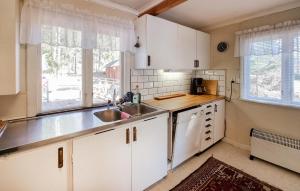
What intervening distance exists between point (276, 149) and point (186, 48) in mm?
1950

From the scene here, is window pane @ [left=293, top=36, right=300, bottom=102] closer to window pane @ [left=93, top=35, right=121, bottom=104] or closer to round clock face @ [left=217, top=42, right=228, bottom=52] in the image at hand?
round clock face @ [left=217, top=42, right=228, bottom=52]

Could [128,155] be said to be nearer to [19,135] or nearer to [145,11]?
[19,135]

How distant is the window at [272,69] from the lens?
2.26m

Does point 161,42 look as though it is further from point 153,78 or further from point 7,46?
point 7,46

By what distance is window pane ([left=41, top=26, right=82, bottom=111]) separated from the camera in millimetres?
1715

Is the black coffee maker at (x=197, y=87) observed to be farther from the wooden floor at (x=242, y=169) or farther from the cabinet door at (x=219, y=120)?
the wooden floor at (x=242, y=169)

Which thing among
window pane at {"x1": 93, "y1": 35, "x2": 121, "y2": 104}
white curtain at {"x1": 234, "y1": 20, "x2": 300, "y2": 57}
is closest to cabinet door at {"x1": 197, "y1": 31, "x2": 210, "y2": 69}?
white curtain at {"x1": 234, "y1": 20, "x2": 300, "y2": 57}

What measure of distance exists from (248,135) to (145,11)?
8.40 feet

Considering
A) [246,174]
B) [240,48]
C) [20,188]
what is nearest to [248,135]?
[246,174]

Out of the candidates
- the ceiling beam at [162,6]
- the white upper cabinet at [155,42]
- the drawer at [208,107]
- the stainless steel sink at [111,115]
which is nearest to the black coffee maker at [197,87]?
the drawer at [208,107]

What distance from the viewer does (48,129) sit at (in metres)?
1.38

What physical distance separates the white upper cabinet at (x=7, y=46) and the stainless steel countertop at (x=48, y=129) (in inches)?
13.3

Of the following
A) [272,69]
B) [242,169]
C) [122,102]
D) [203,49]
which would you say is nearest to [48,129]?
[122,102]

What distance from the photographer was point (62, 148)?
1.25 meters
